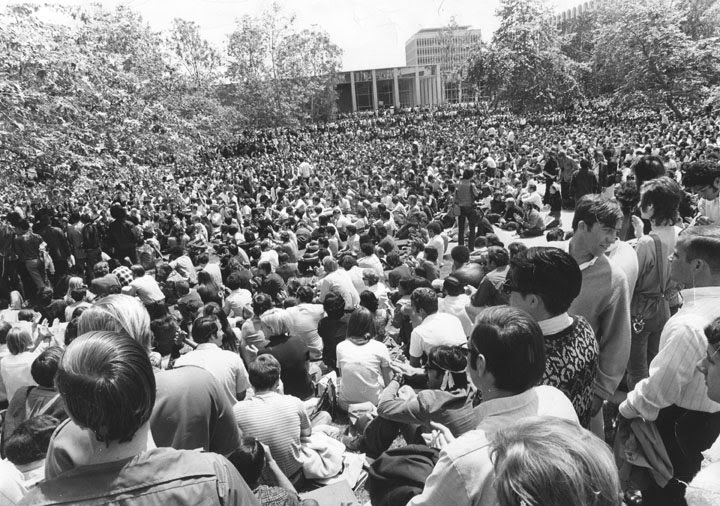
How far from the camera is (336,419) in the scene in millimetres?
4293

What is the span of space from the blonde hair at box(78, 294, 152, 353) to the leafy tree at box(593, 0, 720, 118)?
55.6 feet

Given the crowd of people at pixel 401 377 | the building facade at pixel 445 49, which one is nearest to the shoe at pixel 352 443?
the crowd of people at pixel 401 377

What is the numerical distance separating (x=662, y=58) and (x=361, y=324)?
16.6 meters

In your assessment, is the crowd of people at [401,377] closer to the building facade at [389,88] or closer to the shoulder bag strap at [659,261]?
the shoulder bag strap at [659,261]

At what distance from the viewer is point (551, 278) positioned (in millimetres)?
2131

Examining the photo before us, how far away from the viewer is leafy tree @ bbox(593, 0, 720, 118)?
52.2 ft

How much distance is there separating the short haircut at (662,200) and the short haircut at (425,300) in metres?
1.64

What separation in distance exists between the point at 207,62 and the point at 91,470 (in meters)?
34.8

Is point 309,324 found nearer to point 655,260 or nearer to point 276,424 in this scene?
point 276,424

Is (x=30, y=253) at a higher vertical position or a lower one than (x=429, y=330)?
lower

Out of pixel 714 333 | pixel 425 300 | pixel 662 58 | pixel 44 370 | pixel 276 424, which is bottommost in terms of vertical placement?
pixel 276 424

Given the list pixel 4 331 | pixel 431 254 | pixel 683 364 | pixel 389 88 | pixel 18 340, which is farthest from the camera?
pixel 389 88

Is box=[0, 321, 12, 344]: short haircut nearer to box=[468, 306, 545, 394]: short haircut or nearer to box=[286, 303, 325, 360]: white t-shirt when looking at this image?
box=[286, 303, 325, 360]: white t-shirt

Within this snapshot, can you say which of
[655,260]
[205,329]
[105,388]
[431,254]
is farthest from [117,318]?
[431,254]
